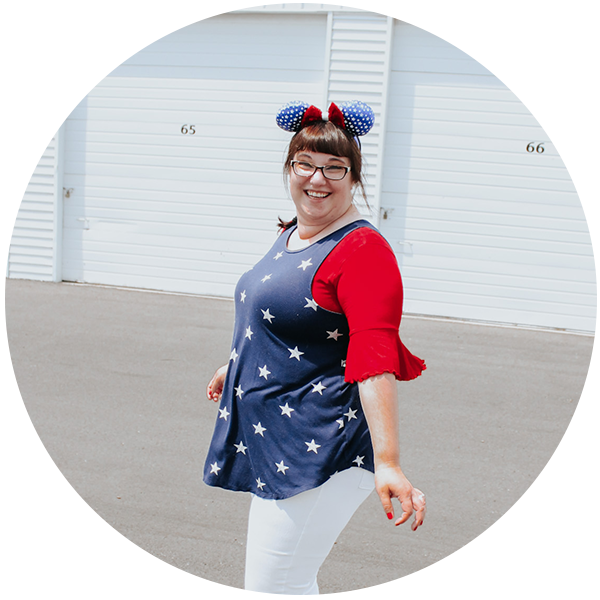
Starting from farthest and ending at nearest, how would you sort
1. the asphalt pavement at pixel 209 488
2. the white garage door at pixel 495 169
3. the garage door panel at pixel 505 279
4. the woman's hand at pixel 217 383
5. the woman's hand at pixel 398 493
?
the garage door panel at pixel 505 279
the white garage door at pixel 495 169
the asphalt pavement at pixel 209 488
the woman's hand at pixel 217 383
the woman's hand at pixel 398 493

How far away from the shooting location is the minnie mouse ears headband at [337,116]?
2.05m

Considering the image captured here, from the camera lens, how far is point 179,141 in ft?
29.2

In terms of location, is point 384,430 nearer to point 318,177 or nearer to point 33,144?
point 318,177

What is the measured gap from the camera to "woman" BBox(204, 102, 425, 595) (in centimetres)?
180

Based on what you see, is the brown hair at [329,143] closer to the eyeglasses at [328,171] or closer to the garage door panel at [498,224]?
the eyeglasses at [328,171]

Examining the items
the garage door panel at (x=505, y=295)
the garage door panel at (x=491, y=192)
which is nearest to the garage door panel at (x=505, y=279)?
the garage door panel at (x=505, y=295)

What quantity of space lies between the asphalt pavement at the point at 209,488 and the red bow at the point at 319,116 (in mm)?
1906

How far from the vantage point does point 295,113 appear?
7.04ft

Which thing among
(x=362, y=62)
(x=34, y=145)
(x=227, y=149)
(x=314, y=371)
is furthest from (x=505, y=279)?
(x=314, y=371)

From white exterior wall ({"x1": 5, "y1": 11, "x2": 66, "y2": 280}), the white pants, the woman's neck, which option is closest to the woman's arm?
the white pants

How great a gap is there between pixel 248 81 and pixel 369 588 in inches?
270

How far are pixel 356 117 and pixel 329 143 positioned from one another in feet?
0.39

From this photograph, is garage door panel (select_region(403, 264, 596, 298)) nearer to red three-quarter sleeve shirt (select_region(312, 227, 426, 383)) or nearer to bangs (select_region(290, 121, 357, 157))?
bangs (select_region(290, 121, 357, 157))

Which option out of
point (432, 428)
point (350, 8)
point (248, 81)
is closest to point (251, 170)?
point (248, 81)
